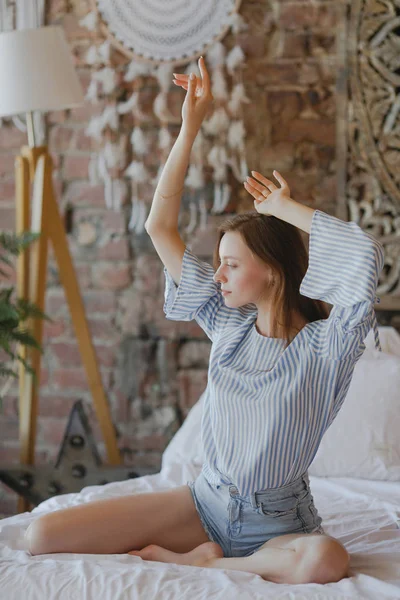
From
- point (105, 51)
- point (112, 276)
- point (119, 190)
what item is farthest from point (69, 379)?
point (105, 51)

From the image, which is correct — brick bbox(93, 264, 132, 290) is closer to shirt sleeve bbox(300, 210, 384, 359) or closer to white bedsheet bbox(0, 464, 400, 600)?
white bedsheet bbox(0, 464, 400, 600)

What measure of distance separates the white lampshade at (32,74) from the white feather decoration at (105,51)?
1.09 ft

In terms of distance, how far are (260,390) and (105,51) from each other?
1.63 m

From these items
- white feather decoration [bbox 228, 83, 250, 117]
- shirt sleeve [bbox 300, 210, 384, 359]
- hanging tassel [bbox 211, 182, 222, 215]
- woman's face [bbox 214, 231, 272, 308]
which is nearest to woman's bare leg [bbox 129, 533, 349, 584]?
shirt sleeve [bbox 300, 210, 384, 359]

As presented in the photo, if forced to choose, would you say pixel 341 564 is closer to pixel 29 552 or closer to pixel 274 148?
pixel 29 552

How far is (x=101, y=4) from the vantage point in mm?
2750

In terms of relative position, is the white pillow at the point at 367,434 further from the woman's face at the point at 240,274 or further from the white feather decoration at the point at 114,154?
the white feather decoration at the point at 114,154

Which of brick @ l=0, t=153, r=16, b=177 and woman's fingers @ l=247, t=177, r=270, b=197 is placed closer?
woman's fingers @ l=247, t=177, r=270, b=197

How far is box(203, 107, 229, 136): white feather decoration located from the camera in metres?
2.71

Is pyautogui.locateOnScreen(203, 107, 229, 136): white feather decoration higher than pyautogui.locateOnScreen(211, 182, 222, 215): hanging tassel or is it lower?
higher

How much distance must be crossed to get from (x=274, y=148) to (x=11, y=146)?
92 centimetres

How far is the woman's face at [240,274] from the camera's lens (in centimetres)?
159

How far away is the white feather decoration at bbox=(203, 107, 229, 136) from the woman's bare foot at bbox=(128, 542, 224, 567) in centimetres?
157

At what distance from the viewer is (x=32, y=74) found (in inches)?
94.8
